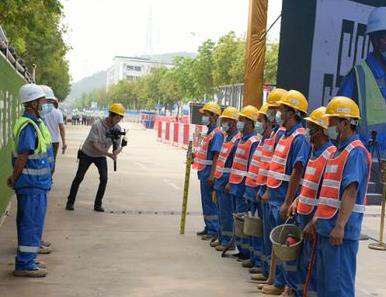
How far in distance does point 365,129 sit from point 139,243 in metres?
4.62

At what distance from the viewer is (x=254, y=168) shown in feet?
23.1

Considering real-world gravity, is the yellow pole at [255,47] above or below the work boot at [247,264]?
above

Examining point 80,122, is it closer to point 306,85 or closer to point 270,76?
point 270,76

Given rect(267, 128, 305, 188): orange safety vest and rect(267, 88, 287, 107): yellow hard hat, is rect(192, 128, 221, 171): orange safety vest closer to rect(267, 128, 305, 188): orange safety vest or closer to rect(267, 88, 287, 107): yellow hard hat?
rect(267, 88, 287, 107): yellow hard hat

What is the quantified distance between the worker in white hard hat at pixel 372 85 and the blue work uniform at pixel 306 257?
5.18 metres

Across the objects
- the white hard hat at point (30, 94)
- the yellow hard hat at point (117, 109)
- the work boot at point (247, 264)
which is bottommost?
the work boot at point (247, 264)

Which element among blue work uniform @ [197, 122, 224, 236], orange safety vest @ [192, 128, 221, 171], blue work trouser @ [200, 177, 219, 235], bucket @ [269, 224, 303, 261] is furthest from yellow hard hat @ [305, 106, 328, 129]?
blue work trouser @ [200, 177, 219, 235]

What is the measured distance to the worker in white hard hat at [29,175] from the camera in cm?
601

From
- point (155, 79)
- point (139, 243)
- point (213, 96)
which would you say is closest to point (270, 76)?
point (213, 96)

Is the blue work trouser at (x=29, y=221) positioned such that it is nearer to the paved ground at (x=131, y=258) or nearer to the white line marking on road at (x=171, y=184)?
the paved ground at (x=131, y=258)

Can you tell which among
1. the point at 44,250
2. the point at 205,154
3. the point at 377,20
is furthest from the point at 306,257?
the point at 377,20

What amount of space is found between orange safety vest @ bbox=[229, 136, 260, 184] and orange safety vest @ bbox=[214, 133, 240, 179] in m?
0.35

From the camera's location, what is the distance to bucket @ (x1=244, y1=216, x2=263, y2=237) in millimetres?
6824

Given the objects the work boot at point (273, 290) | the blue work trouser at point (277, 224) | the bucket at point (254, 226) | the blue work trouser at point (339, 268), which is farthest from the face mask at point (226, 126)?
the blue work trouser at point (339, 268)
